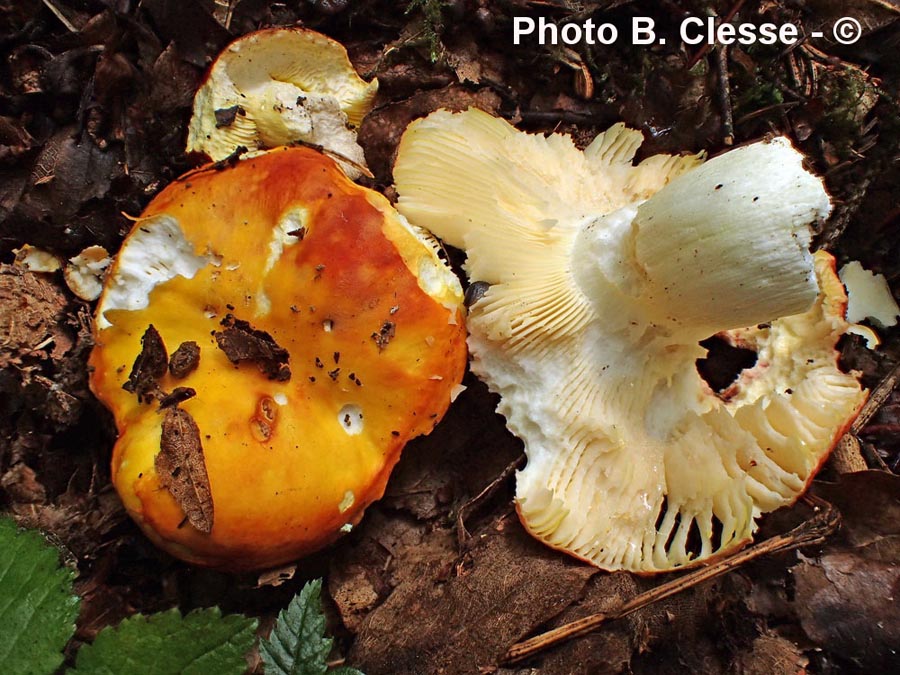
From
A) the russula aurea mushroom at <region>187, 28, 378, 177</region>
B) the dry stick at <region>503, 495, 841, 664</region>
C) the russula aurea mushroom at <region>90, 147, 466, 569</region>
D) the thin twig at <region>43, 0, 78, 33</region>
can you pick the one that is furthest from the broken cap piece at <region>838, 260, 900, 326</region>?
the thin twig at <region>43, 0, 78, 33</region>

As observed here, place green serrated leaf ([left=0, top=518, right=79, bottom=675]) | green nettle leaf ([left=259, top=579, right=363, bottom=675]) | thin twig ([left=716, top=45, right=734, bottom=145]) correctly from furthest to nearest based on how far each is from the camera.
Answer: thin twig ([left=716, top=45, right=734, bottom=145]) < green nettle leaf ([left=259, top=579, right=363, bottom=675]) < green serrated leaf ([left=0, top=518, right=79, bottom=675])

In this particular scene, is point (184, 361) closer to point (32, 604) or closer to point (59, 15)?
point (32, 604)

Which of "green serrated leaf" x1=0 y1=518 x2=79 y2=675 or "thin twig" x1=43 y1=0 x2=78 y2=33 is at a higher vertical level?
"thin twig" x1=43 y1=0 x2=78 y2=33

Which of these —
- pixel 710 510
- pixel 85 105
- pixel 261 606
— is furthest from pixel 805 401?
pixel 85 105

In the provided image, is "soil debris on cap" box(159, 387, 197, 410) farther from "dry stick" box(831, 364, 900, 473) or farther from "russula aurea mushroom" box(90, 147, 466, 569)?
"dry stick" box(831, 364, 900, 473)

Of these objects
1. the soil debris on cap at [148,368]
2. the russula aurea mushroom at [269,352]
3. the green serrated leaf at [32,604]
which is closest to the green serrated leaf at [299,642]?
the russula aurea mushroom at [269,352]

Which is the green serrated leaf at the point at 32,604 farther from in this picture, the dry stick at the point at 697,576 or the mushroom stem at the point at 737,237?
the mushroom stem at the point at 737,237
